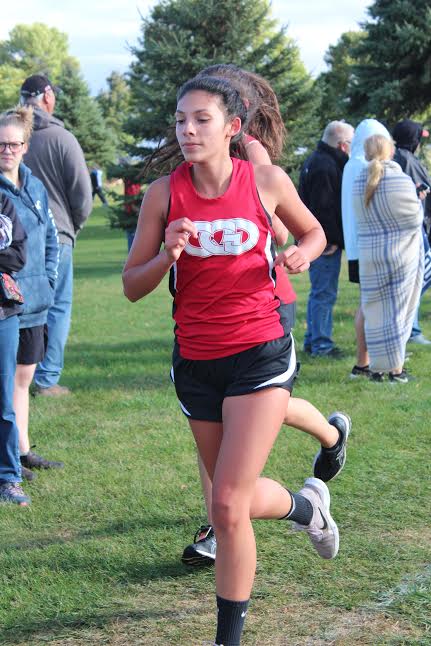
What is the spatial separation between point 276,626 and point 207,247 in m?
1.60

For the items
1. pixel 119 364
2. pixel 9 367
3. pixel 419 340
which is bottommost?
pixel 119 364

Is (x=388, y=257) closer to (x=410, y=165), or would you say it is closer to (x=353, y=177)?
(x=353, y=177)

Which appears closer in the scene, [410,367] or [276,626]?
[276,626]

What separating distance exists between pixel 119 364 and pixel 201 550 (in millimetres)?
5506

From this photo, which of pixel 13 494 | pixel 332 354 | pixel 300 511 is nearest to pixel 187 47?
pixel 332 354

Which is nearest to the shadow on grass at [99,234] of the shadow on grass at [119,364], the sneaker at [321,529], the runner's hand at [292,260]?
the shadow on grass at [119,364]

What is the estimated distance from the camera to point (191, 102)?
138 inches

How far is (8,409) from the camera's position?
18.0 ft

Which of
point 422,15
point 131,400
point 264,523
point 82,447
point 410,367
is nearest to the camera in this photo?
point 264,523

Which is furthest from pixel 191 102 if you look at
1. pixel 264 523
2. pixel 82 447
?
pixel 82 447

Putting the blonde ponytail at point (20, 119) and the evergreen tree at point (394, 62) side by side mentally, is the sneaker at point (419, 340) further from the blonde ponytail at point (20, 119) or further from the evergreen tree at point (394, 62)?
the evergreen tree at point (394, 62)

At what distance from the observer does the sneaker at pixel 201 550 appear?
172 inches

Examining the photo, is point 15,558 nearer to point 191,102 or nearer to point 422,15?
point 191,102

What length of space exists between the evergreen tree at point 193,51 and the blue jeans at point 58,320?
500 inches
